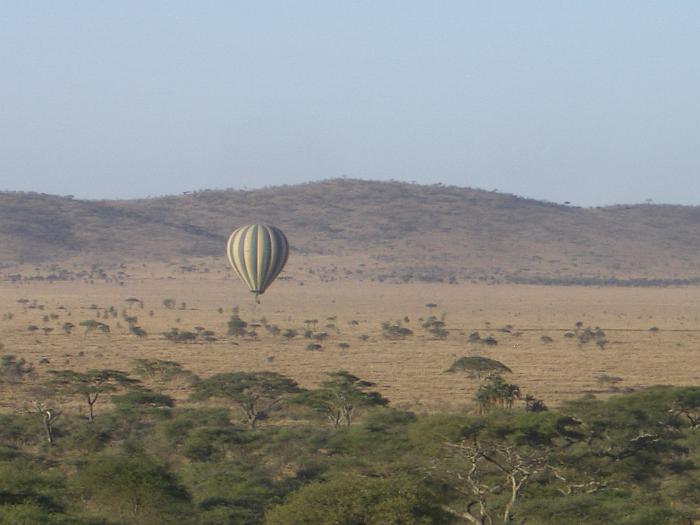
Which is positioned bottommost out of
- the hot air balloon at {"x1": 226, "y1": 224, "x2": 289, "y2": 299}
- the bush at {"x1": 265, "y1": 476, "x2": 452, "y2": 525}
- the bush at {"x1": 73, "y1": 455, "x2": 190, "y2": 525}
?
the bush at {"x1": 73, "y1": 455, "x2": 190, "y2": 525}

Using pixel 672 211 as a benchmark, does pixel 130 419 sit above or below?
below

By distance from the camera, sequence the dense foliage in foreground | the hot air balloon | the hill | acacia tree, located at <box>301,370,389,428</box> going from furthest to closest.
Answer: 1. the hill
2. the hot air balloon
3. acacia tree, located at <box>301,370,389,428</box>
4. the dense foliage in foreground

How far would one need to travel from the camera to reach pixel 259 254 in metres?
58.0

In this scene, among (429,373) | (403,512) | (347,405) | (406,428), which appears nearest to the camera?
(403,512)

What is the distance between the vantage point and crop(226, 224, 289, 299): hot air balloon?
58.1 meters

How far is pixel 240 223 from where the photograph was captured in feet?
511

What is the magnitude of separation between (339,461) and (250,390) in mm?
9911

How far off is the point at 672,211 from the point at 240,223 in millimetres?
60131

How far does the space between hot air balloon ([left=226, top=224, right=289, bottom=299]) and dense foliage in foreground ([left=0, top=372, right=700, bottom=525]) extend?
73.5ft

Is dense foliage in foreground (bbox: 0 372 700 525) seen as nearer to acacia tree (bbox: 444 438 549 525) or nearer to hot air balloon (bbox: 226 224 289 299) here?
acacia tree (bbox: 444 438 549 525)

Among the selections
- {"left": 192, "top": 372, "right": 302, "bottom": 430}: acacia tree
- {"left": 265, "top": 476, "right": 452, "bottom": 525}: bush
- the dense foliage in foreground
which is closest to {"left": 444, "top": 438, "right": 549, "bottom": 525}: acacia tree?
the dense foliage in foreground

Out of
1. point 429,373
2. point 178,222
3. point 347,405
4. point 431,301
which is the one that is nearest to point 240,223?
point 178,222

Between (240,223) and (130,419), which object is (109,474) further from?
(240,223)

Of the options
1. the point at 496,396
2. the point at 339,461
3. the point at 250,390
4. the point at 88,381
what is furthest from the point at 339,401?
the point at 339,461
